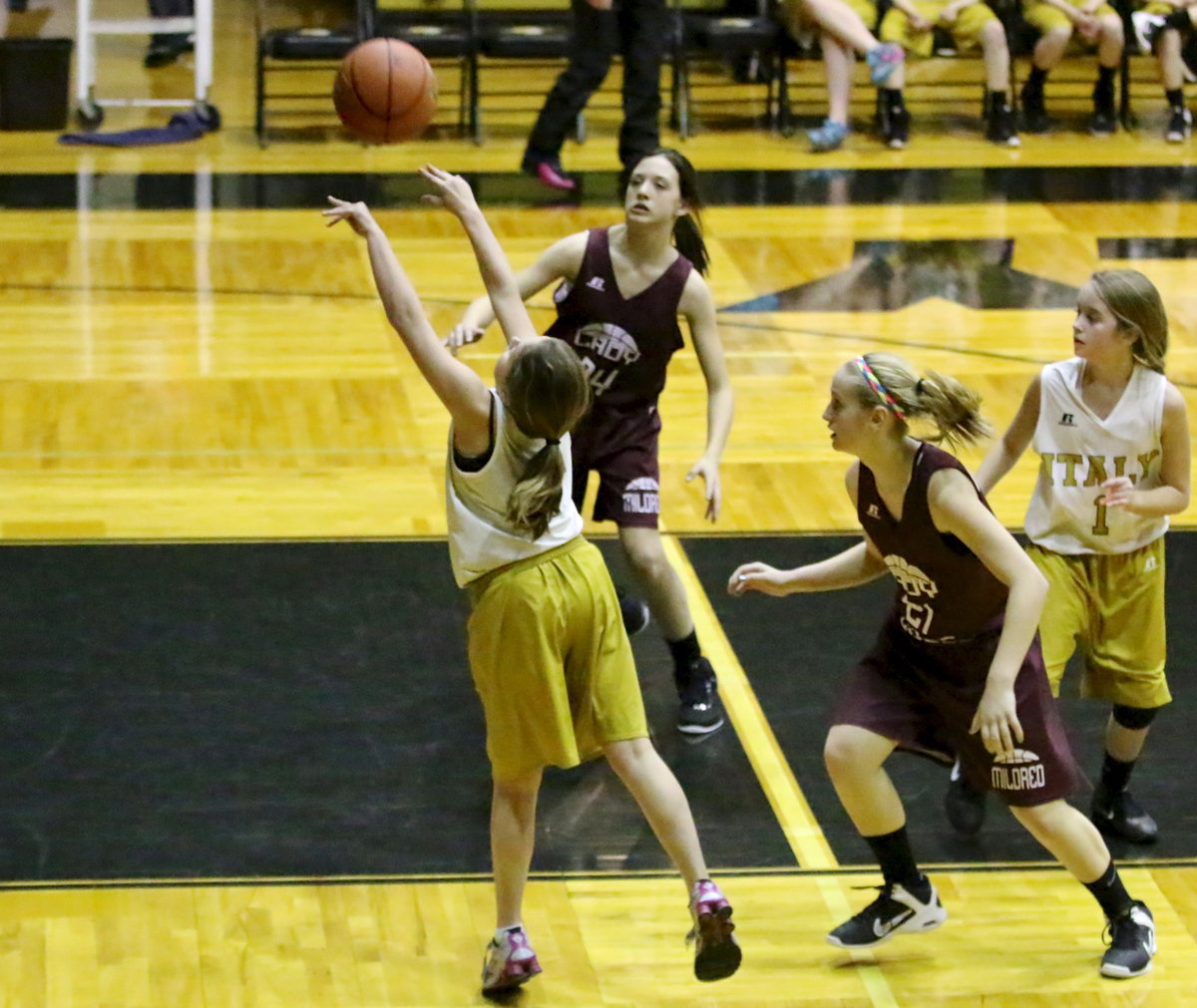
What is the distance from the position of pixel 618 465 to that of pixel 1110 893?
5.33ft

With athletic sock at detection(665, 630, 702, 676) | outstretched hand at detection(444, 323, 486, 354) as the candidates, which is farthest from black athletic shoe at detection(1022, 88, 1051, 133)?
outstretched hand at detection(444, 323, 486, 354)

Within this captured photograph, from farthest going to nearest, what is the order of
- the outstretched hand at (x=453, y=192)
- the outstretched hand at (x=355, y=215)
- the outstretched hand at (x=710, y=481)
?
the outstretched hand at (x=710, y=481) → the outstretched hand at (x=453, y=192) → the outstretched hand at (x=355, y=215)

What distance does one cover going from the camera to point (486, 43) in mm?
10758

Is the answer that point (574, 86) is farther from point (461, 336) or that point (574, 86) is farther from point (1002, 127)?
point (461, 336)

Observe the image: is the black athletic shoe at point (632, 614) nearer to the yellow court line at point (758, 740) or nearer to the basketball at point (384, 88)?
the yellow court line at point (758, 740)

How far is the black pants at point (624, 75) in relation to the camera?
9555 millimetres

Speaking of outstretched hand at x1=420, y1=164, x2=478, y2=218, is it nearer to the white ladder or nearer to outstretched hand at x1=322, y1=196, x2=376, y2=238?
outstretched hand at x1=322, y1=196, x2=376, y2=238

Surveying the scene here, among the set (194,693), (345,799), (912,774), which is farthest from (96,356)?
(912,774)

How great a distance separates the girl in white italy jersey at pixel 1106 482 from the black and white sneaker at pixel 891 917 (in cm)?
56

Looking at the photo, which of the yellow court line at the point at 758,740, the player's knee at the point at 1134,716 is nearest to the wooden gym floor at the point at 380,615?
the yellow court line at the point at 758,740

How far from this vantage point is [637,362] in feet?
15.3

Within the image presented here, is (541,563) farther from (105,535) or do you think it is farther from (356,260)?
(356,260)

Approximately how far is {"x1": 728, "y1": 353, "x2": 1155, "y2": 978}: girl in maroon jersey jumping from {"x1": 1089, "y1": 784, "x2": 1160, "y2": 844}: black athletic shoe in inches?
18.2

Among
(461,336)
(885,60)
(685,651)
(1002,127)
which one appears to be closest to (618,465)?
(685,651)
